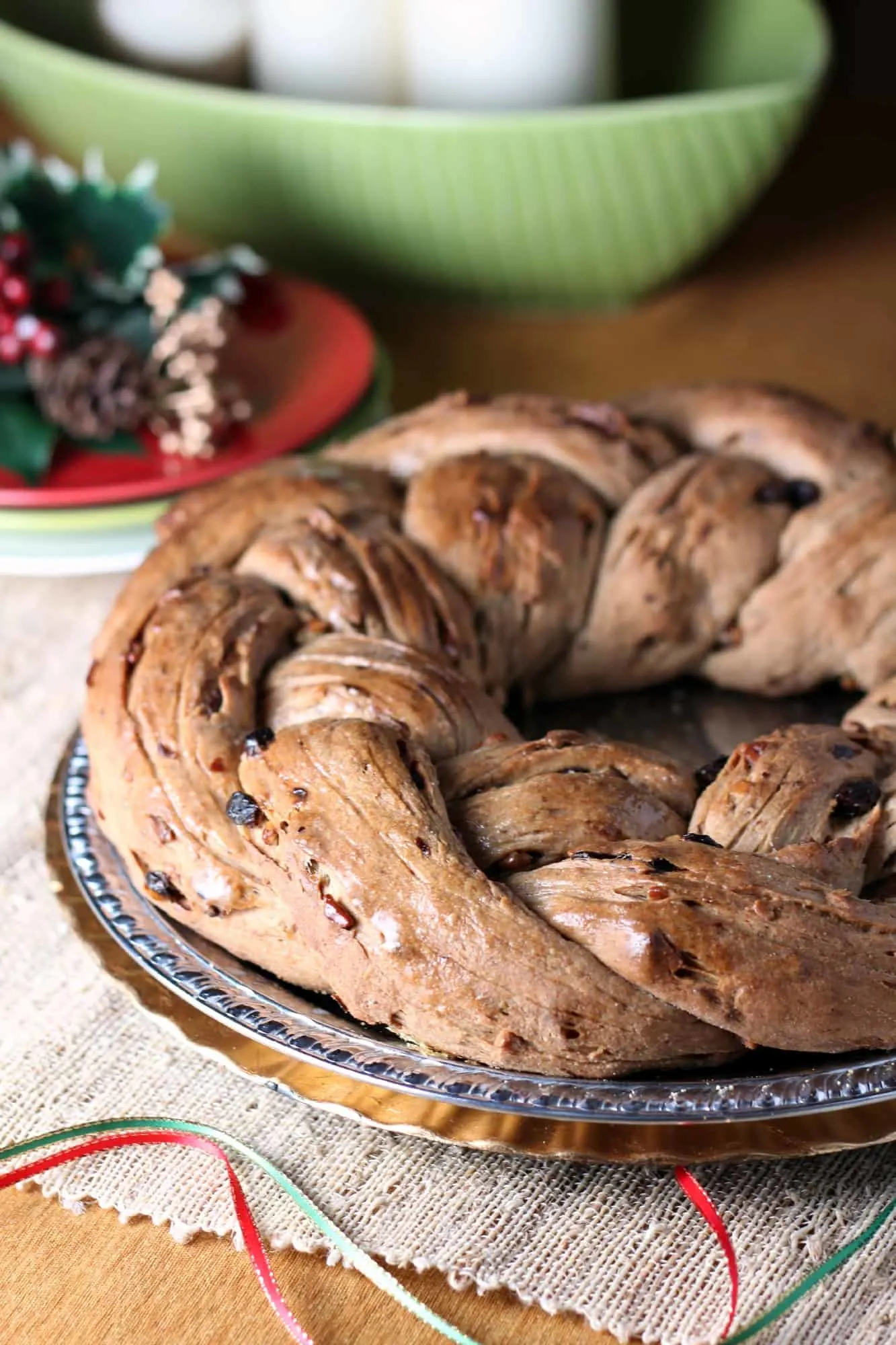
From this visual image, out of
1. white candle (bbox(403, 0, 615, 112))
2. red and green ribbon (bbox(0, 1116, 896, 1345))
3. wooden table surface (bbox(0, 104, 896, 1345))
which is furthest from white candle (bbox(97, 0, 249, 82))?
red and green ribbon (bbox(0, 1116, 896, 1345))

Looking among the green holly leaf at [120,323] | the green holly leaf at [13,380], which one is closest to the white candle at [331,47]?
the green holly leaf at [120,323]

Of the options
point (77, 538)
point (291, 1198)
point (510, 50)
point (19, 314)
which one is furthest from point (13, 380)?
point (291, 1198)

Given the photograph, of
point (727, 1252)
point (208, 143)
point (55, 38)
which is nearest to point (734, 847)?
point (727, 1252)

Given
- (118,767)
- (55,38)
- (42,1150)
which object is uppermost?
(55,38)

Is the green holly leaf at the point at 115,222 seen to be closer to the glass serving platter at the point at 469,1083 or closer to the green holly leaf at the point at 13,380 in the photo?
the green holly leaf at the point at 13,380

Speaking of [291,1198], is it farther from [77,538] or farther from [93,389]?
[93,389]

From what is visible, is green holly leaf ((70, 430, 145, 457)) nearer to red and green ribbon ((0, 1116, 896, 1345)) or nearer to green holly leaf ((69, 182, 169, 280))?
green holly leaf ((69, 182, 169, 280))

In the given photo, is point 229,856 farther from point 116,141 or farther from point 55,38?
point 55,38
